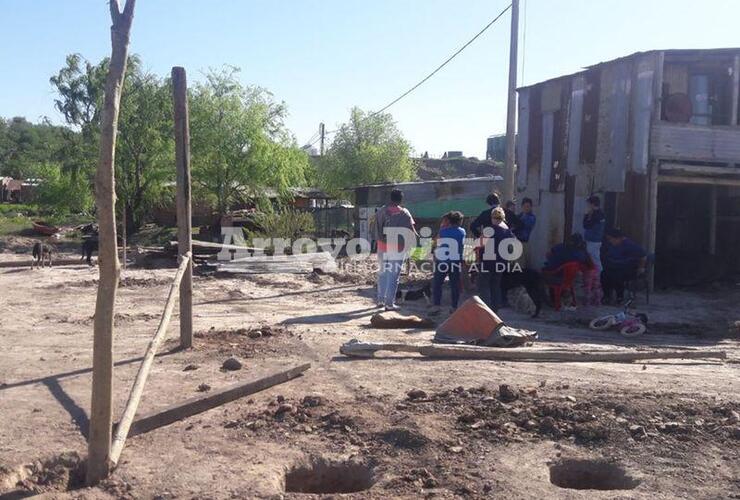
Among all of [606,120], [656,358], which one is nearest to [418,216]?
[606,120]

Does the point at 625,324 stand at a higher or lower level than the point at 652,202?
lower

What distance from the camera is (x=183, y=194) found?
786 centimetres

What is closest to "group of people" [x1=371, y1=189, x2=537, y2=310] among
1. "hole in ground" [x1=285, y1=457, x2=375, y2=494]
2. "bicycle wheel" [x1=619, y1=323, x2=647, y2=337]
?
"bicycle wheel" [x1=619, y1=323, x2=647, y2=337]

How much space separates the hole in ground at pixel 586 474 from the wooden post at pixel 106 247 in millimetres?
2792

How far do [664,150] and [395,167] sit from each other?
33164 millimetres

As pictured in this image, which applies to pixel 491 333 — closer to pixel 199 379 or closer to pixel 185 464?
pixel 199 379

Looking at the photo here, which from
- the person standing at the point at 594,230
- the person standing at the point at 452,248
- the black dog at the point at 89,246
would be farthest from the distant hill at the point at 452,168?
the person standing at the point at 452,248

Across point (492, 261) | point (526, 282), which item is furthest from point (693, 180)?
point (492, 261)

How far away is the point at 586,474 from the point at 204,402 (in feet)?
9.28

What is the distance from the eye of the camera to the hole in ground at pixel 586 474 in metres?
4.79

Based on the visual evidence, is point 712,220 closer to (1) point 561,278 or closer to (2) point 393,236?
(1) point 561,278

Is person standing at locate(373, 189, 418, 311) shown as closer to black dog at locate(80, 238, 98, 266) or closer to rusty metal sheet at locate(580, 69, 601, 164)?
rusty metal sheet at locate(580, 69, 601, 164)

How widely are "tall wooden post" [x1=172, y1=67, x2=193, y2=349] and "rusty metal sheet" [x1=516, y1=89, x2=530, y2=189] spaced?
991 centimetres

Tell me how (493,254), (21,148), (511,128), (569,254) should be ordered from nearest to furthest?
(493,254)
(569,254)
(511,128)
(21,148)
